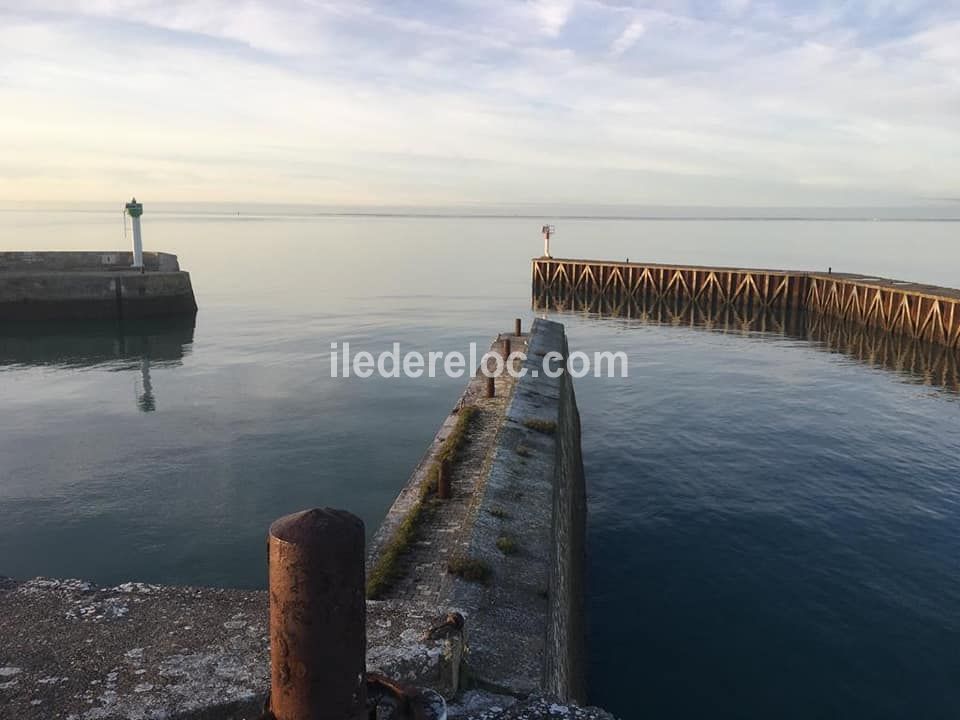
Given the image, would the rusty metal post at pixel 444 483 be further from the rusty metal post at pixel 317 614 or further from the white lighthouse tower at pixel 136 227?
the white lighthouse tower at pixel 136 227

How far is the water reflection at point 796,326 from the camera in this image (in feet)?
114

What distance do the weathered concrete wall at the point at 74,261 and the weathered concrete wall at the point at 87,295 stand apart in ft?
3.79

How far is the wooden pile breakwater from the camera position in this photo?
4072cm

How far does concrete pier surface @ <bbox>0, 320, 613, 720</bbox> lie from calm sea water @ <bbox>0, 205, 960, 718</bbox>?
8.40 ft

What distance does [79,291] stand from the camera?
44031 mm

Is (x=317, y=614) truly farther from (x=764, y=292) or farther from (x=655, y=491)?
(x=764, y=292)

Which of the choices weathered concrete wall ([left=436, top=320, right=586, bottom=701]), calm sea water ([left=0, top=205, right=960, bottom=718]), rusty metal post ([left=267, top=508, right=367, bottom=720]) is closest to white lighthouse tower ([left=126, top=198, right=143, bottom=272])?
calm sea water ([left=0, top=205, right=960, bottom=718])

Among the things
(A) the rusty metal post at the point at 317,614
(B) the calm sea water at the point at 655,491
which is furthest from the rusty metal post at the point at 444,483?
(A) the rusty metal post at the point at 317,614

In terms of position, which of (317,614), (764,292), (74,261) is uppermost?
(74,261)

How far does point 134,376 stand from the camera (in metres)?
31.4

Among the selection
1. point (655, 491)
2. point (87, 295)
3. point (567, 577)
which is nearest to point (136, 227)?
point (87, 295)

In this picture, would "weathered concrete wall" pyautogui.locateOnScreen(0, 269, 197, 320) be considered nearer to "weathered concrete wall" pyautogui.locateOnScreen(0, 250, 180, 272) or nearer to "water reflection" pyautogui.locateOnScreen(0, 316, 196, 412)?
"water reflection" pyautogui.locateOnScreen(0, 316, 196, 412)

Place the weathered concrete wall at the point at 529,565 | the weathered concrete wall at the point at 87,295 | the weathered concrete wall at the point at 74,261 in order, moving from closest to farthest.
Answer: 1. the weathered concrete wall at the point at 529,565
2. the weathered concrete wall at the point at 87,295
3. the weathered concrete wall at the point at 74,261

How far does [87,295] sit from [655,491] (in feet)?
130
